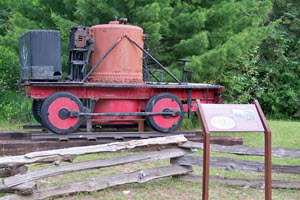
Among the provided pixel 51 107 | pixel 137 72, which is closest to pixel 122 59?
pixel 137 72

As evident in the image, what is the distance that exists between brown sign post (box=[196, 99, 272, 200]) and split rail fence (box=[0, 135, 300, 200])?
96cm

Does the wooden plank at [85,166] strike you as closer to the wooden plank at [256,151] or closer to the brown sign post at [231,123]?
the wooden plank at [256,151]

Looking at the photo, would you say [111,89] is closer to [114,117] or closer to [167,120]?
[114,117]

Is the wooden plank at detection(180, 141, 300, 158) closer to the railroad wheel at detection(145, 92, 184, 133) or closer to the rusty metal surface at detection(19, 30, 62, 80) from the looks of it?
the railroad wheel at detection(145, 92, 184, 133)

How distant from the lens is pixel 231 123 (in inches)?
190

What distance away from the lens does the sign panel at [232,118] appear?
4.78 metres

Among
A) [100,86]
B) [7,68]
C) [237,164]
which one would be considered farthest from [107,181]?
[7,68]

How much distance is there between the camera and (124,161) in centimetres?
577

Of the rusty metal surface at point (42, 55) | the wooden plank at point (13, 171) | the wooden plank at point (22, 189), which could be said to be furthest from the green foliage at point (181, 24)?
the wooden plank at point (22, 189)

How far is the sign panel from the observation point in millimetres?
4781

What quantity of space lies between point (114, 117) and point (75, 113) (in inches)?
43.3

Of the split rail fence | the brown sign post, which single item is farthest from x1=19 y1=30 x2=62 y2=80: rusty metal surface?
the brown sign post

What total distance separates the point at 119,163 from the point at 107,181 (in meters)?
0.32

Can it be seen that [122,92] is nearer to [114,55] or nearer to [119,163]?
[114,55]
